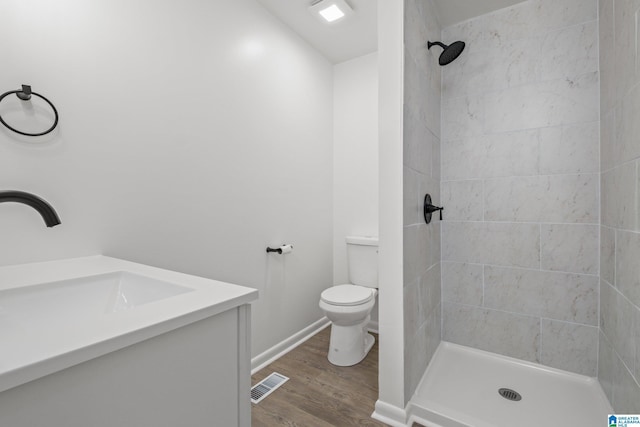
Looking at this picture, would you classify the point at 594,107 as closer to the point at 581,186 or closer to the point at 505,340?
the point at 581,186

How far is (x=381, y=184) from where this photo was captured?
1.51 meters

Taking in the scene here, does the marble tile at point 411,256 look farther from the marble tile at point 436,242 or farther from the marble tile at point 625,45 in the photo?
the marble tile at point 625,45

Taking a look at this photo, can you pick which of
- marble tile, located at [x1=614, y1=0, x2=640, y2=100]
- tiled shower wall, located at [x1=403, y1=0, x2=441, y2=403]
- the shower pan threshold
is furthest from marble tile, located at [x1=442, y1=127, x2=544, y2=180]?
the shower pan threshold

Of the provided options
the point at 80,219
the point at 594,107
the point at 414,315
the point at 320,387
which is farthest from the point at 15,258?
the point at 594,107

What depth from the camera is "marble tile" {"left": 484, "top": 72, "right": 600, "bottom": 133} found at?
175 centimetres

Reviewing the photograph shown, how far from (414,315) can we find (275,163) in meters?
1.33

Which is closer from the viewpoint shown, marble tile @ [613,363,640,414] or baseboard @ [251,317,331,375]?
marble tile @ [613,363,640,414]

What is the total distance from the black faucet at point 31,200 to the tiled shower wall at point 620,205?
2.03m

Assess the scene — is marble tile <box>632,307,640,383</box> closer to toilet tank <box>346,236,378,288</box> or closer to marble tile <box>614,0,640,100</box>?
marble tile <box>614,0,640,100</box>

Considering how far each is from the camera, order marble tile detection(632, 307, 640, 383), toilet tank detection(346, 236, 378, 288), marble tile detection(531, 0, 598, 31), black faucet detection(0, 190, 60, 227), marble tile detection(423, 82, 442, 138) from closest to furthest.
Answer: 1. black faucet detection(0, 190, 60, 227)
2. marble tile detection(632, 307, 640, 383)
3. marble tile detection(531, 0, 598, 31)
4. marble tile detection(423, 82, 442, 138)
5. toilet tank detection(346, 236, 378, 288)

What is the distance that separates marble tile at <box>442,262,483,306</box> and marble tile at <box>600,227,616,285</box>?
2.07 ft

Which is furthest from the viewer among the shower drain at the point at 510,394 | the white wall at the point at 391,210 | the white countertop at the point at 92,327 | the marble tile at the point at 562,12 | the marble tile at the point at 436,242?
the marble tile at the point at 436,242

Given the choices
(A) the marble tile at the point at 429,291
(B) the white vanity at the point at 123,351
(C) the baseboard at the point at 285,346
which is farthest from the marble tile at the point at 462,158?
(B) the white vanity at the point at 123,351

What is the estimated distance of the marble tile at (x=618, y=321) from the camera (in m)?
1.25
